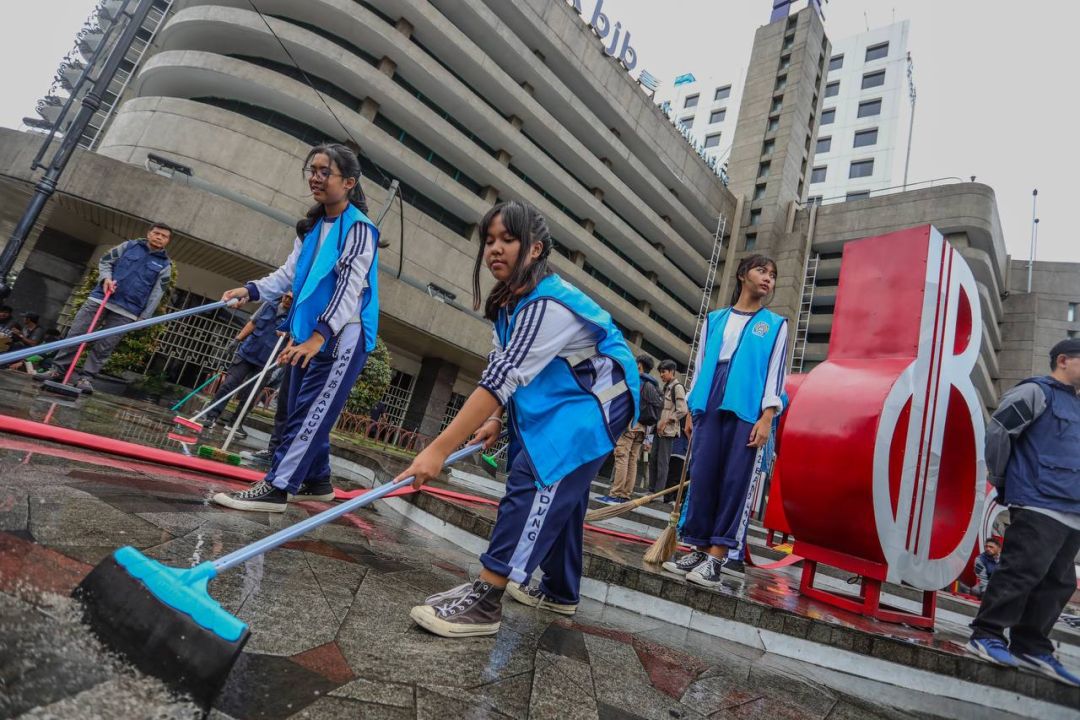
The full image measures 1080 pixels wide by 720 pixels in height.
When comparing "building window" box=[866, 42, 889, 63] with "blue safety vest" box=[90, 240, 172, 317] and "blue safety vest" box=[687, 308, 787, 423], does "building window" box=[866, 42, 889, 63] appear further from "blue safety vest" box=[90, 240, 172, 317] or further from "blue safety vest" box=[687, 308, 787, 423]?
"blue safety vest" box=[90, 240, 172, 317]

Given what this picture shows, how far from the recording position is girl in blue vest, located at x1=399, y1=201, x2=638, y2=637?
6.11ft

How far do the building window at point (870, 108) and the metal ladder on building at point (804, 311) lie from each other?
16059 millimetres

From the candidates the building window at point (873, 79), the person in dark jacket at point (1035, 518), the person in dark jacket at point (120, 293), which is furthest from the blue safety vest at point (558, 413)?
the building window at point (873, 79)

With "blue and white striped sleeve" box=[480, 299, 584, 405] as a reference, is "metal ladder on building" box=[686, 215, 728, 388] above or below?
above

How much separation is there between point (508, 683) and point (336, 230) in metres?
2.50

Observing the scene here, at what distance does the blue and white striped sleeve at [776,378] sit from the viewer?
3.23 m

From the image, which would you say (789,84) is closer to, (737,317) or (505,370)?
(737,317)

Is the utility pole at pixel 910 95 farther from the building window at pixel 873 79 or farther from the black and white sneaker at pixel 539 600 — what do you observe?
the black and white sneaker at pixel 539 600

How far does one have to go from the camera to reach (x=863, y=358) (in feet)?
12.1

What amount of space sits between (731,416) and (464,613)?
7.14 ft

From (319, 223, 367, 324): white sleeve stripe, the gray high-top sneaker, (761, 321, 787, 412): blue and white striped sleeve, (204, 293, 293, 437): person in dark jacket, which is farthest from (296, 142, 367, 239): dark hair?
(204, 293, 293, 437): person in dark jacket

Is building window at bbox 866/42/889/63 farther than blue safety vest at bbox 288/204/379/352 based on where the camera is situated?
Yes

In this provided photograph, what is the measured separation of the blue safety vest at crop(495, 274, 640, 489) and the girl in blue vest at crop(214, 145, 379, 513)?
1267 millimetres

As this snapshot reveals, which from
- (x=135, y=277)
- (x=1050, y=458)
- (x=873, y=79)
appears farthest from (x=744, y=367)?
(x=873, y=79)
